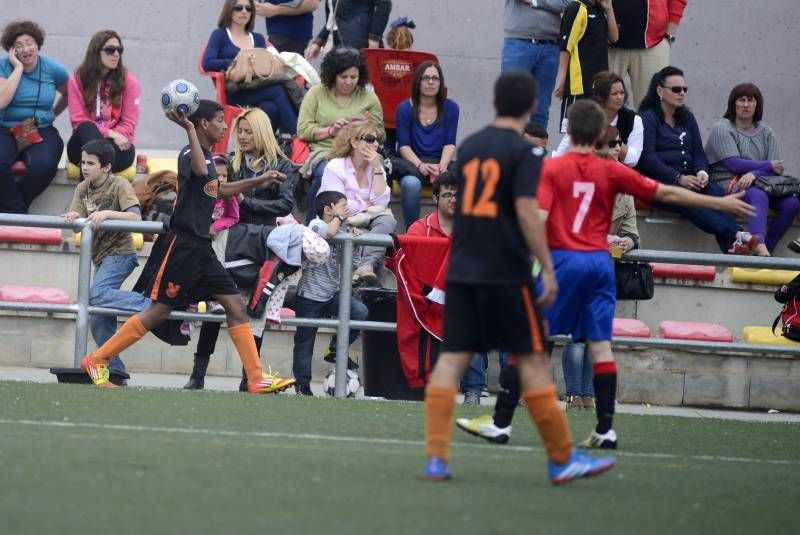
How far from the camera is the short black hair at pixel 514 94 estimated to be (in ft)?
22.2

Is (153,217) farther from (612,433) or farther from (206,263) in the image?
(612,433)

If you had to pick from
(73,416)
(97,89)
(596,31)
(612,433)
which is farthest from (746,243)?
(73,416)

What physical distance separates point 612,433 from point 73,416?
9.60ft

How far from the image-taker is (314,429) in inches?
331

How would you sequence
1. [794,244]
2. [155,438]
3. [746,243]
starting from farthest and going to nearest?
[746,243] → [794,244] → [155,438]

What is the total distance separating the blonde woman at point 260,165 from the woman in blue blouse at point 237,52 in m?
2.38

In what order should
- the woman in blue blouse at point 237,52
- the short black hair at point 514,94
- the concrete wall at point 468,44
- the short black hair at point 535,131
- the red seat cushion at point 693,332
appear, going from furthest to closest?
the concrete wall at point 468,44, the woman in blue blouse at point 237,52, the red seat cushion at point 693,332, the short black hair at point 535,131, the short black hair at point 514,94

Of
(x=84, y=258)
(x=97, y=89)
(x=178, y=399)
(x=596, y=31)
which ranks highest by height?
(x=596, y=31)

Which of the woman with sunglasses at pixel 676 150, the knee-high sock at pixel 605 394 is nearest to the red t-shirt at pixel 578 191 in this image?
the knee-high sock at pixel 605 394

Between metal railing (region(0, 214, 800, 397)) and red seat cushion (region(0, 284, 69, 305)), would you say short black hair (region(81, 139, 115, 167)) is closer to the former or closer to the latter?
metal railing (region(0, 214, 800, 397))

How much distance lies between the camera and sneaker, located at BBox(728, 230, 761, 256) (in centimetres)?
1253

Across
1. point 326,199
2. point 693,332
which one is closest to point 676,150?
point 693,332

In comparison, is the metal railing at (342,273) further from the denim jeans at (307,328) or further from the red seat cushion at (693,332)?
the red seat cushion at (693,332)

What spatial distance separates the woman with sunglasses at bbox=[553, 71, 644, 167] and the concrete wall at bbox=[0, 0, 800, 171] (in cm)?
341
